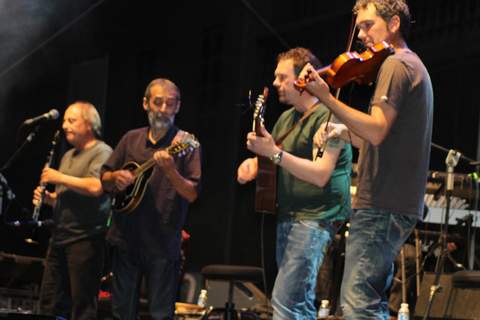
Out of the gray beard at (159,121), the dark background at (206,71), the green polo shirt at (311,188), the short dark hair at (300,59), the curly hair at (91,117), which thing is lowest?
the green polo shirt at (311,188)

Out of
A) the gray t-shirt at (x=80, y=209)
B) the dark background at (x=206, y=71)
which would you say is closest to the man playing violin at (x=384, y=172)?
the gray t-shirt at (x=80, y=209)

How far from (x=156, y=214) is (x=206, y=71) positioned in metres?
7.24

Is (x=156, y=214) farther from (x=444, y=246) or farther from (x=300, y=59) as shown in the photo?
(x=444, y=246)

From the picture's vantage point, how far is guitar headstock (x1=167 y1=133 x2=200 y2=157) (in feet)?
16.0

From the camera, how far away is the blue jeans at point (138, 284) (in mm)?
4750

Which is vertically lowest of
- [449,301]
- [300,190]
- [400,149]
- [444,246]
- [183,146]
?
[449,301]

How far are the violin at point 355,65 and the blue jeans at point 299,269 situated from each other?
2.76ft

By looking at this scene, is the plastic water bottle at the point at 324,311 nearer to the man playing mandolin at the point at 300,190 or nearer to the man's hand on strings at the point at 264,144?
the man playing mandolin at the point at 300,190

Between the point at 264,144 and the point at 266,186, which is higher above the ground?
the point at 264,144

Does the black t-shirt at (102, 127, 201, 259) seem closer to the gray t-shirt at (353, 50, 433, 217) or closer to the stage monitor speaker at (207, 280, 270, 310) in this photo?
the gray t-shirt at (353, 50, 433, 217)

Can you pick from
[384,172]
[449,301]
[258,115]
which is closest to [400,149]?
[384,172]

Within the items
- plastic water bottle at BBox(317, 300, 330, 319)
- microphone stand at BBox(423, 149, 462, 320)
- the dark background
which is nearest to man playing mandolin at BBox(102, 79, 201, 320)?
microphone stand at BBox(423, 149, 462, 320)

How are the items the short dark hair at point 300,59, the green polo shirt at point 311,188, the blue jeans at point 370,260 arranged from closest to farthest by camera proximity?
the blue jeans at point 370,260
the green polo shirt at point 311,188
the short dark hair at point 300,59

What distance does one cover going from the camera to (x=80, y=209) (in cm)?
553
